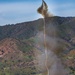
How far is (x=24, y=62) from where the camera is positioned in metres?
196

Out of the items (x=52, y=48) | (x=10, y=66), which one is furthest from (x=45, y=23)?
(x=10, y=66)

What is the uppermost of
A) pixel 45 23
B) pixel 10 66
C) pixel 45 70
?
pixel 45 23

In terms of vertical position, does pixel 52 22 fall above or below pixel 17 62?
above

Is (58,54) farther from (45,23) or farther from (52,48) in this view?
(45,23)

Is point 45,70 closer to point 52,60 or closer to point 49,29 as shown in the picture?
point 52,60

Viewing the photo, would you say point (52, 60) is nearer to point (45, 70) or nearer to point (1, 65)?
point (45, 70)

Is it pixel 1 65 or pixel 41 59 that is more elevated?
pixel 41 59

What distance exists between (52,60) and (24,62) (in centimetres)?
18188

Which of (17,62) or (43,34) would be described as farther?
(17,62)

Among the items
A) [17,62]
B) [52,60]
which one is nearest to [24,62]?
[17,62]

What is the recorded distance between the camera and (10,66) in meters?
191

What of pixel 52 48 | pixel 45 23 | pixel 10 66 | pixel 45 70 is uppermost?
pixel 45 23

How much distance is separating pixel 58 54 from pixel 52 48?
393 mm

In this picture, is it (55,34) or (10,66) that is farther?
(10,66)
